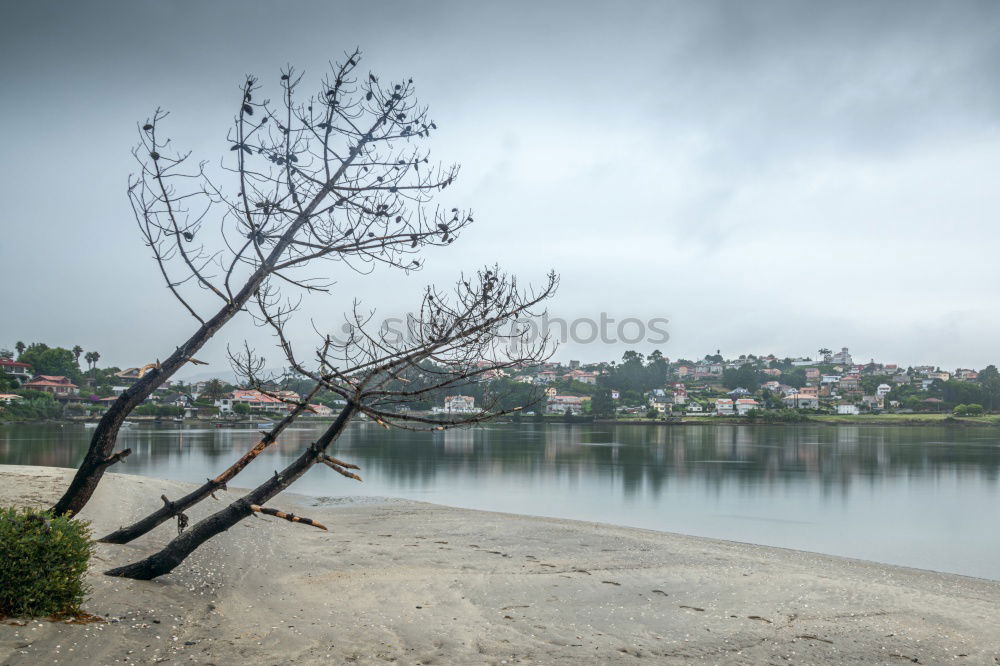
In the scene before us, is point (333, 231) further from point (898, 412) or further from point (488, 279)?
point (898, 412)

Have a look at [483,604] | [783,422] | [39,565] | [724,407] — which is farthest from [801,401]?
[39,565]

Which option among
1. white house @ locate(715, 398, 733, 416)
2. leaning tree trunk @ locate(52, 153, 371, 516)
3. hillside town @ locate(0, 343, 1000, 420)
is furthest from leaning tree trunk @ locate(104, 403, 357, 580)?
white house @ locate(715, 398, 733, 416)

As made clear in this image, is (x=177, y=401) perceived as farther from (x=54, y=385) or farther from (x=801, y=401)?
(x=801, y=401)

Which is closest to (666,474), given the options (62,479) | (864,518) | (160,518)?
(864,518)

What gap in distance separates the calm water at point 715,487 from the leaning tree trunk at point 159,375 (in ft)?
48.5

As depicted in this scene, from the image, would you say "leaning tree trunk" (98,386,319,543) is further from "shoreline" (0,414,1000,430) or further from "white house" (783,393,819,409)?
"white house" (783,393,819,409)

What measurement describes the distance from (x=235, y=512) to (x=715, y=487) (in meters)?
24.8

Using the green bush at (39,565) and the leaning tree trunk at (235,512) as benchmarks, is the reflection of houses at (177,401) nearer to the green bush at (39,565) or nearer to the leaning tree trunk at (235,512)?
the leaning tree trunk at (235,512)

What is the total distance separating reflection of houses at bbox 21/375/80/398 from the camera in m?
90.6

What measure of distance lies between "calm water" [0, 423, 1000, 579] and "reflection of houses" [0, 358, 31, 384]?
194 feet

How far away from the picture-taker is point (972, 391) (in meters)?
107

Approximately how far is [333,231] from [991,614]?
947 centimetres

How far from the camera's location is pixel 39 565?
524 centimetres

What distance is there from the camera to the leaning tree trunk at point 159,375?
627 centimetres
